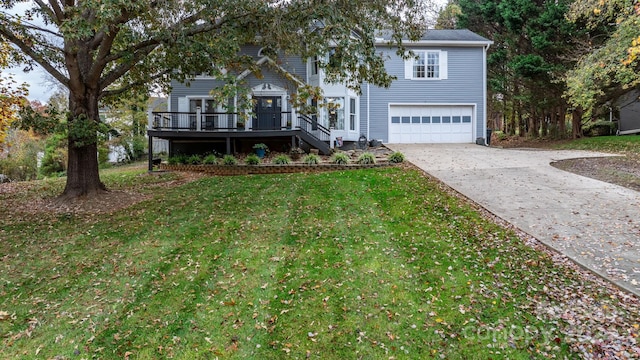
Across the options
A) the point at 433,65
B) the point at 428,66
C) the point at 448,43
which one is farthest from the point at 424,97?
the point at 448,43

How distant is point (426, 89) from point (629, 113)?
12.0m

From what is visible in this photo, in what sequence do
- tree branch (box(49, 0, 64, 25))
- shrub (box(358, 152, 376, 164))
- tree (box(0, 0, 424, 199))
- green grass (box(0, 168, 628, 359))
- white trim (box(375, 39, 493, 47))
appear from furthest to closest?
white trim (box(375, 39, 493, 47)) → shrub (box(358, 152, 376, 164)) → tree branch (box(49, 0, 64, 25)) → tree (box(0, 0, 424, 199)) → green grass (box(0, 168, 628, 359))

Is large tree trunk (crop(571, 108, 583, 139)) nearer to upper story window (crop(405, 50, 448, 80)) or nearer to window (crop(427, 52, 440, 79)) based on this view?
upper story window (crop(405, 50, 448, 80))

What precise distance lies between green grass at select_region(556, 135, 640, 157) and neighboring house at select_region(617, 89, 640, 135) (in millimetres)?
3082

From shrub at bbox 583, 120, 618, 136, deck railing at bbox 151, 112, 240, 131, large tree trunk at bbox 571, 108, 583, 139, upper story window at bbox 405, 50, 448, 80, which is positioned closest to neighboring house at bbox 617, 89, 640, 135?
shrub at bbox 583, 120, 618, 136

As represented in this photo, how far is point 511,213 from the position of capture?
24.2 ft

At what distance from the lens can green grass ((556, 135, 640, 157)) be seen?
15.1m

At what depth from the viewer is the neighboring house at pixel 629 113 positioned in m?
19.2

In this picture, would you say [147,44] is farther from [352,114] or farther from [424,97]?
[424,97]

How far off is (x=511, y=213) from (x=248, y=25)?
7.14 m

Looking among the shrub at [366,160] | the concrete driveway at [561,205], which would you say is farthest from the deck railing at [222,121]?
the concrete driveway at [561,205]

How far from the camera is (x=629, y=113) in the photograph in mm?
19953

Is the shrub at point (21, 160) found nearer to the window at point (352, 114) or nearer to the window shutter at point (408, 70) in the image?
the window at point (352, 114)

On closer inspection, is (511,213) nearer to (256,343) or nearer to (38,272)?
(256,343)
